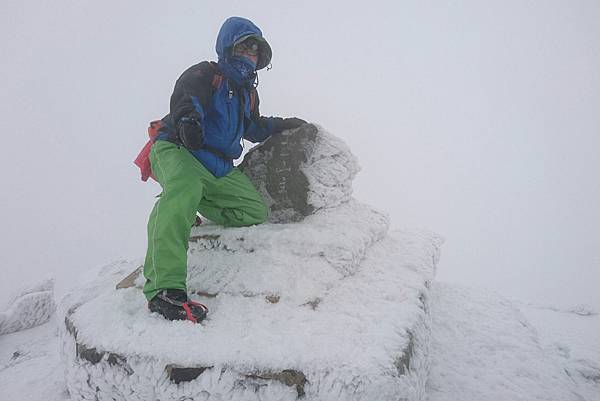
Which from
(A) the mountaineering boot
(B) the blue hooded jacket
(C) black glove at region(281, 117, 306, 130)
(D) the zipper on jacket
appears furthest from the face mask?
(A) the mountaineering boot

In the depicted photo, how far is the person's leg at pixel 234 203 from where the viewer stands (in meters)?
4.34

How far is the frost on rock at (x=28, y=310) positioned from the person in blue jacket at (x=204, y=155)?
6.22 meters

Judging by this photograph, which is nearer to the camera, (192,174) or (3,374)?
(192,174)

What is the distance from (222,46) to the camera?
3.98m

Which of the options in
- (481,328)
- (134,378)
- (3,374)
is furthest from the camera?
(3,374)

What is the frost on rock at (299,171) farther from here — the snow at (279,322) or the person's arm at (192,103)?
the person's arm at (192,103)

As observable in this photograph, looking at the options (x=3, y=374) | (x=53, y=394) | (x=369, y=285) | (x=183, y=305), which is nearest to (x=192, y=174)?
(x=183, y=305)

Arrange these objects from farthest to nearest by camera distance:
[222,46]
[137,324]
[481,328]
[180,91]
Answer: [481,328] < [222,46] < [180,91] < [137,324]

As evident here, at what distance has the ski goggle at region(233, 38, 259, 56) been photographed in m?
4.11

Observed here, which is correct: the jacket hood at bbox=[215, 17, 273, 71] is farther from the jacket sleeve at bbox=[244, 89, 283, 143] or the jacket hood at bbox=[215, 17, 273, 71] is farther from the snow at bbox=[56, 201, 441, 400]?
the snow at bbox=[56, 201, 441, 400]

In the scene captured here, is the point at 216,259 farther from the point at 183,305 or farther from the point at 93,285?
the point at 93,285

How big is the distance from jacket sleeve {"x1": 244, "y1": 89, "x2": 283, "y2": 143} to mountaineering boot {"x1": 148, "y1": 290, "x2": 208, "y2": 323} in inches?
96.8

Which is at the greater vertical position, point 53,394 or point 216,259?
point 216,259

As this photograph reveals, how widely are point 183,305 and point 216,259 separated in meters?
0.93
